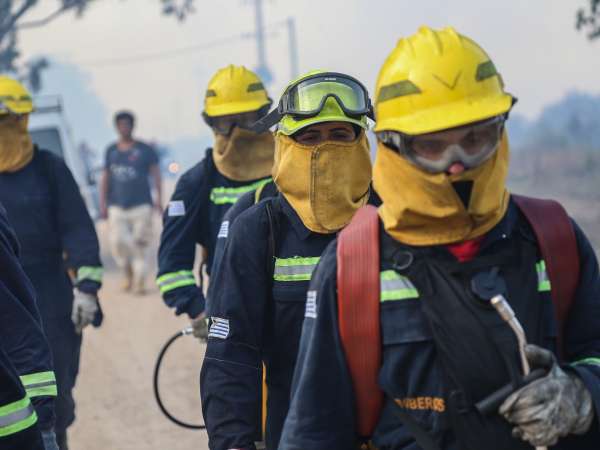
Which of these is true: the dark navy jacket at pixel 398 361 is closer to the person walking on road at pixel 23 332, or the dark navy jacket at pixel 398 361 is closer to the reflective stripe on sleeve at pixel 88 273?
the person walking on road at pixel 23 332

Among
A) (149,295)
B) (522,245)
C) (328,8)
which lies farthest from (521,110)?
(522,245)

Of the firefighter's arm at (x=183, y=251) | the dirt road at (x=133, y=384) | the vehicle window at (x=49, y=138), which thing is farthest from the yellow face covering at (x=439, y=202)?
the vehicle window at (x=49, y=138)

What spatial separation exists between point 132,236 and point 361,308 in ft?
34.7

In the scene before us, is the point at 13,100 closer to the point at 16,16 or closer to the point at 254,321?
the point at 254,321

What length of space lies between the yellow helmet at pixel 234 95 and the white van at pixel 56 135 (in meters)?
A: 8.98

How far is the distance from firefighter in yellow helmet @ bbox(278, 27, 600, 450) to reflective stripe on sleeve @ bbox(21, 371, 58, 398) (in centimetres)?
121

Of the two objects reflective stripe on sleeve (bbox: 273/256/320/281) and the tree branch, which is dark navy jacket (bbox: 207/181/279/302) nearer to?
reflective stripe on sleeve (bbox: 273/256/320/281)

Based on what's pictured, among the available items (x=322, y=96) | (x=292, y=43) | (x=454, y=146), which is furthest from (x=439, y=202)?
(x=292, y=43)

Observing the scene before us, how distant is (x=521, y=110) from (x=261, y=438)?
33812 millimetres

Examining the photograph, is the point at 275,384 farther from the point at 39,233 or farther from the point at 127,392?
the point at 127,392

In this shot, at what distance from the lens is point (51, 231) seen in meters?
5.91

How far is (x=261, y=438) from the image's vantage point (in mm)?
4121

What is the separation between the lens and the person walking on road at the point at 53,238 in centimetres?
580

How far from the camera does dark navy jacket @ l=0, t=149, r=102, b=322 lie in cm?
580
